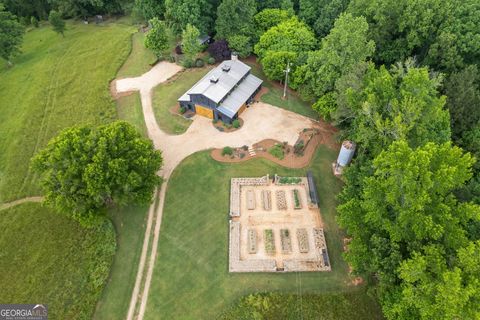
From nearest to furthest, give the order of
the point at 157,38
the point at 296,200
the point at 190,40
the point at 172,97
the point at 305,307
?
the point at 305,307, the point at 296,200, the point at 172,97, the point at 190,40, the point at 157,38

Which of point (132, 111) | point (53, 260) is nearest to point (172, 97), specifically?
point (132, 111)

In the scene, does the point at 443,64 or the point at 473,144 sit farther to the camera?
the point at 443,64

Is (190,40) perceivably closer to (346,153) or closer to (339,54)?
(339,54)

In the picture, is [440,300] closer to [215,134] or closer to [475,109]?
[475,109]

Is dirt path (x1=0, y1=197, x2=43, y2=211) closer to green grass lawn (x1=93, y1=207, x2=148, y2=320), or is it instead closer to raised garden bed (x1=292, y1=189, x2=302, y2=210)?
green grass lawn (x1=93, y1=207, x2=148, y2=320)

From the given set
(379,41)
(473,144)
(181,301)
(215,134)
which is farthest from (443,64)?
(181,301)

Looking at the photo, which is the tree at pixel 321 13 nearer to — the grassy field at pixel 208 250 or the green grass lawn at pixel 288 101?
the green grass lawn at pixel 288 101
